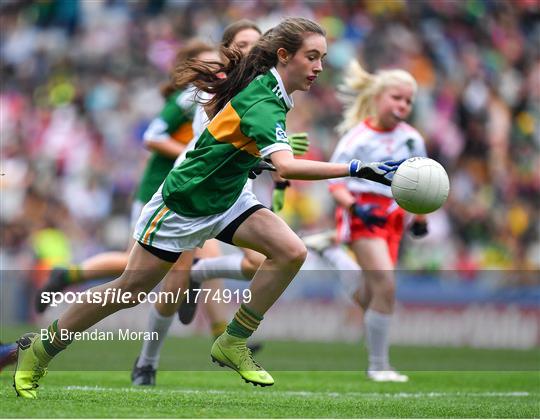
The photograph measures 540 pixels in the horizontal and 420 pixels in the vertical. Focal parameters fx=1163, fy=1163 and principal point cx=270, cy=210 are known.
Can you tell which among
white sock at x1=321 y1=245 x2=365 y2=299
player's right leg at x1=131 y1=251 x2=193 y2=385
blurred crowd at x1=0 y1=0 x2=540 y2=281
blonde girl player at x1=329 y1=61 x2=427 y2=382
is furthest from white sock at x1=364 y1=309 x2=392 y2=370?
blurred crowd at x1=0 y1=0 x2=540 y2=281

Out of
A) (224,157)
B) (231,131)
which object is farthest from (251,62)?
(224,157)

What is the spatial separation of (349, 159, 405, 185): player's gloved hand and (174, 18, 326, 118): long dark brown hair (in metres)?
0.85

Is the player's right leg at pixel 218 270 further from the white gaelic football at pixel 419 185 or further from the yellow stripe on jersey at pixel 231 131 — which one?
the white gaelic football at pixel 419 185

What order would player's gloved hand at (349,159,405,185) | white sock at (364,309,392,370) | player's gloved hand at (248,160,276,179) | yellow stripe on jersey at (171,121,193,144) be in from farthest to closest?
white sock at (364,309,392,370) < yellow stripe on jersey at (171,121,193,144) < player's gloved hand at (248,160,276,179) < player's gloved hand at (349,159,405,185)

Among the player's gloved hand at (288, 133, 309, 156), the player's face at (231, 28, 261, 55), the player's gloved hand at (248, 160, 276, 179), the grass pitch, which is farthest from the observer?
the player's face at (231, 28, 261, 55)

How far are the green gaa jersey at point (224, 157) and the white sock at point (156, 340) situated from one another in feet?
5.50

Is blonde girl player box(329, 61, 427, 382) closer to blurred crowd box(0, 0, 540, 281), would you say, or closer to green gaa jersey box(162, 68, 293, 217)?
green gaa jersey box(162, 68, 293, 217)

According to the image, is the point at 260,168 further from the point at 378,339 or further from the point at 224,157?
the point at 378,339

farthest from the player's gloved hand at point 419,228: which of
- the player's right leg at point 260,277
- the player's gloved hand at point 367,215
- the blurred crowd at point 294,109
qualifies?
the blurred crowd at point 294,109

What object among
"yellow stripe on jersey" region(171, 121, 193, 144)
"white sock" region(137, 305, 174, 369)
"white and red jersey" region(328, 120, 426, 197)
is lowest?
"white sock" region(137, 305, 174, 369)

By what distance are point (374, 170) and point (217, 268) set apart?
262cm

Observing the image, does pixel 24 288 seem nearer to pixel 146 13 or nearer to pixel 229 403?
pixel 146 13

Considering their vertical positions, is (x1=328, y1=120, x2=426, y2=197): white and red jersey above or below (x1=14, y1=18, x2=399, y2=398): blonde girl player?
above

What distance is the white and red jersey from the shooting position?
912 cm
